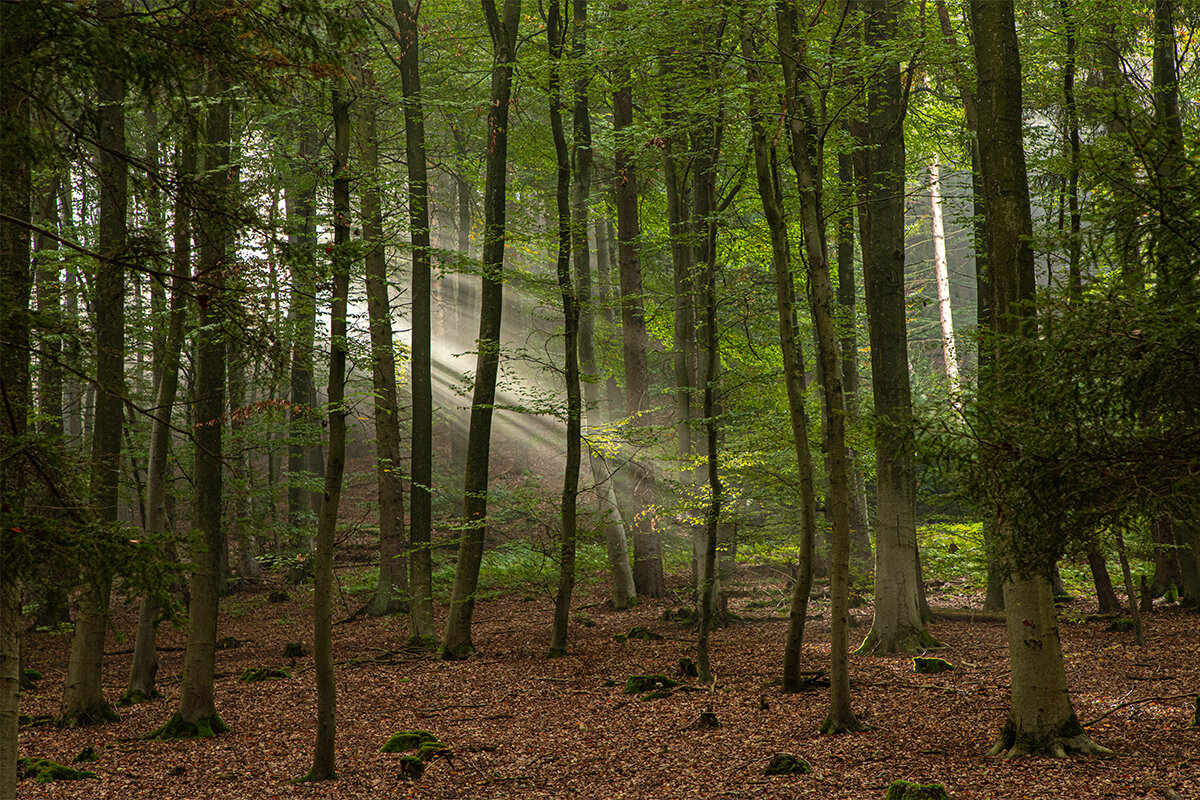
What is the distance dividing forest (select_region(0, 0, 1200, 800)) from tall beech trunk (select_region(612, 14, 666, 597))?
0.09 m

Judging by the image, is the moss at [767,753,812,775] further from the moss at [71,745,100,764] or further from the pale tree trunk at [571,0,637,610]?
the moss at [71,745,100,764]

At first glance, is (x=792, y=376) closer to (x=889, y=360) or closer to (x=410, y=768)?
(x=889, y=360)

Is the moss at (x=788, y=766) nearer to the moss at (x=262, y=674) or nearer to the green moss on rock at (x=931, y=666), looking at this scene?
the green moss on rock at (x=931, y=666)

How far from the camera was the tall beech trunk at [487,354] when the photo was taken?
35.7ft

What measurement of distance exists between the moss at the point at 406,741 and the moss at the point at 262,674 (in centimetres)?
380

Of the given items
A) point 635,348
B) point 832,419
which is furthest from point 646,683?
point 635,348

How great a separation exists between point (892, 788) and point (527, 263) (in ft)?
89.4

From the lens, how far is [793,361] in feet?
24.9

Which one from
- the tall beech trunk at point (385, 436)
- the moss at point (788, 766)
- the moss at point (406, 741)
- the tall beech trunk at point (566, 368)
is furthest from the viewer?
the tall beech trunk at point (385, 436)

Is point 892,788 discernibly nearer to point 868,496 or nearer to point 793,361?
point 793,361

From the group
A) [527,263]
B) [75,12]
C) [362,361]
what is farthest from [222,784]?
[527,263]

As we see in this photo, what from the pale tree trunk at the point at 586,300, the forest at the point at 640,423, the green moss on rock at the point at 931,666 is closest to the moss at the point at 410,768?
the forest at the point at 640,423

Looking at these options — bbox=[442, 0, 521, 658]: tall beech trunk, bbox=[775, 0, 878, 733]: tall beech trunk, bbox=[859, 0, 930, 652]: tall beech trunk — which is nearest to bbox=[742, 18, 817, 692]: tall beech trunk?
bbox=[775, 0, 878, 733]: tall beech trunk

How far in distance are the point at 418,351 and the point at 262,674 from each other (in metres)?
5.58
